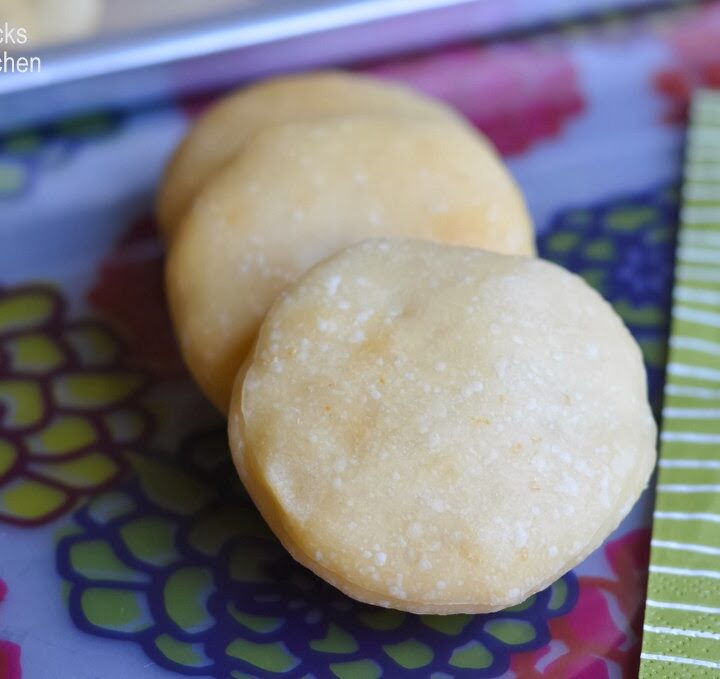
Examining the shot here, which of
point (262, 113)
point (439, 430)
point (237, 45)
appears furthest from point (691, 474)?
point (237, 45)

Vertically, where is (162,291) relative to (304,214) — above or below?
below

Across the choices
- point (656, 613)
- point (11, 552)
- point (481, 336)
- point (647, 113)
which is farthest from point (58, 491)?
point (647, 113)

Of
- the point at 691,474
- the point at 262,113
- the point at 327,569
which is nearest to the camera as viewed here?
the point at 327,569

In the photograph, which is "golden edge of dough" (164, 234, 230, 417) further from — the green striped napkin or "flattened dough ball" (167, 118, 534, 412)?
the green striped napkin

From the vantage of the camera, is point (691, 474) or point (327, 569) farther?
point (691, 474)

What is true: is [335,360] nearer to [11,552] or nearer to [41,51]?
[11,552]

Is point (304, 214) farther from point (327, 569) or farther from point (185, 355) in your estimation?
point (327, 569)

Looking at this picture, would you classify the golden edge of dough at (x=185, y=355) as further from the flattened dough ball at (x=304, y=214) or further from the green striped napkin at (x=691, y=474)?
the green striped napkin at (x=691, y=474)
